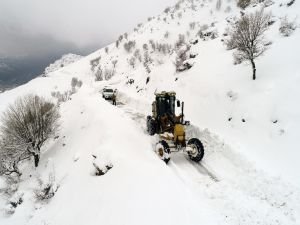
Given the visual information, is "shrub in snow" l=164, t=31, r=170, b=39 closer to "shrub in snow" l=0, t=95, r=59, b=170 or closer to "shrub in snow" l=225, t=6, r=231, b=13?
"shrub in snow" l=225, t=6, r=231, b=13

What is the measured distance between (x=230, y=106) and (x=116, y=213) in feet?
33.8

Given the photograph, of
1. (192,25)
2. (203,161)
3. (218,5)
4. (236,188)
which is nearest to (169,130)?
(203,161)

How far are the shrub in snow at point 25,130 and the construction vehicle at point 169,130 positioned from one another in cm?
1036

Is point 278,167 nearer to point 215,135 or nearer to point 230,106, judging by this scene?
point 215,135

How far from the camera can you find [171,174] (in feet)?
35.6

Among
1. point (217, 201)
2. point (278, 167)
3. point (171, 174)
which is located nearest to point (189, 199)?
point (217, 201)

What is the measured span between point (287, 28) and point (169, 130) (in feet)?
38.5

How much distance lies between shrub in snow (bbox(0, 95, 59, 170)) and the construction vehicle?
1036 centimetres

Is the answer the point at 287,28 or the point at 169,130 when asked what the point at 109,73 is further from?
the point at 169,130

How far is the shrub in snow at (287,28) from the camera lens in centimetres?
1827

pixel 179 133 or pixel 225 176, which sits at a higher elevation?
pixel 179 133

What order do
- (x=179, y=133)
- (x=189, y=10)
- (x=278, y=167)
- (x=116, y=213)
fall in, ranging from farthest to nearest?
(x=189, y=10) < (x=179, y=133) < (x=278, y=167) < (x=116, y=213)

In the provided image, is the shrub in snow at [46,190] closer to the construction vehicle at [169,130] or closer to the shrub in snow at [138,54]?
the construction vehicle at [169,130]

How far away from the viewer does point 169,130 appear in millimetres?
14688
